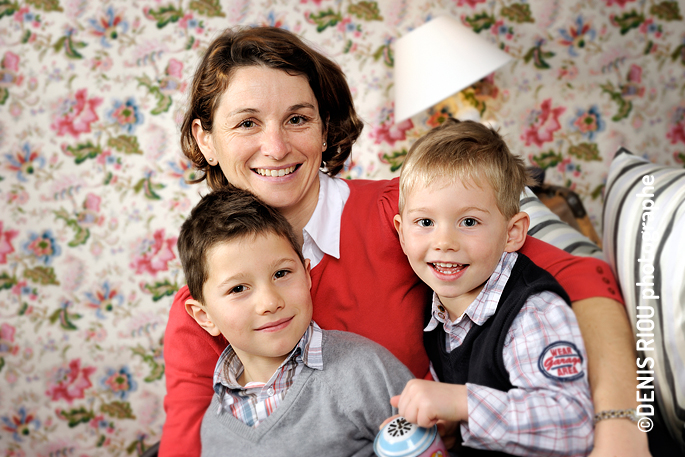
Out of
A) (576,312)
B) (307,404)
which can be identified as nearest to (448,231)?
(576,312)

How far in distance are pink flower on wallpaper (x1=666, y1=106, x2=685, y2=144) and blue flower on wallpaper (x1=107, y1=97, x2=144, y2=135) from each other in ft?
8.26

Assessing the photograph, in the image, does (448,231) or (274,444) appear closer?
(448,231)

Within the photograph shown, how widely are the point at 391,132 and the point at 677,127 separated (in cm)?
137

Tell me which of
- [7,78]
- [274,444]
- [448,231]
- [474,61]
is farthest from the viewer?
[7,78]

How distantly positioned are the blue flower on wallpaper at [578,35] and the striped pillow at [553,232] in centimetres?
148

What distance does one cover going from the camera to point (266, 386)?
1.08 meters

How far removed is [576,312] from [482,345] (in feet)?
0.62

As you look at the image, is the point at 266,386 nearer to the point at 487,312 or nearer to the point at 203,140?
the point at 487,312

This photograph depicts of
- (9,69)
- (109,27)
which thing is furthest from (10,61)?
(109,27)

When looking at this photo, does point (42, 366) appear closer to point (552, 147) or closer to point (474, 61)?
point (474, 61)

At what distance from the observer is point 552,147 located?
2.52 m

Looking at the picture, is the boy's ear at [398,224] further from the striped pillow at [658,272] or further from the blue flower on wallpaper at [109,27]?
the blue flower on wallpaper at [109,27]

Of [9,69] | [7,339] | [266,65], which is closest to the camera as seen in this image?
[266,65]

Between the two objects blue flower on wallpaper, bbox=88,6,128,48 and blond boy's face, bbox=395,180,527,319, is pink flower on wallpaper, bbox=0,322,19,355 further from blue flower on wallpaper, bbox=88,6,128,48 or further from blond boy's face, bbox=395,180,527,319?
blond boy's face, bbox=395,180,527,319
